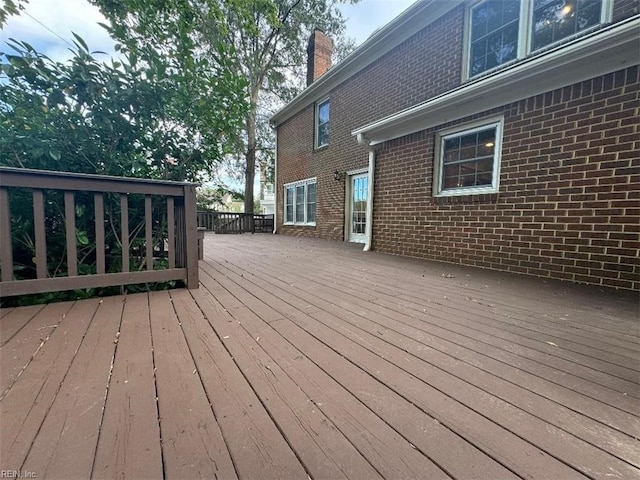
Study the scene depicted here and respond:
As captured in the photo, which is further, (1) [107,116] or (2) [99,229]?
(1) [107,116]

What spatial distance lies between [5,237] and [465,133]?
4.79m

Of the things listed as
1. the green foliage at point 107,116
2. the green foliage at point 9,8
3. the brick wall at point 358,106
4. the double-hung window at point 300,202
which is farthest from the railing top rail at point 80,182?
the double-hung window at point 300,202

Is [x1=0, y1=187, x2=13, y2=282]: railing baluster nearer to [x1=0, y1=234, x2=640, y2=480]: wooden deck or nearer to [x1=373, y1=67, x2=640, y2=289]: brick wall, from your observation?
[x1=0, y1=234, x2=640, y2=480]: wooden deck

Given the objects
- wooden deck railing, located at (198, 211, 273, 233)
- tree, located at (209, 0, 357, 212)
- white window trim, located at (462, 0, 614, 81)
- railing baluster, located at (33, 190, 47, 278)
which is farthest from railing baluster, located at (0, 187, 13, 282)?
wooden deck railing, located at (198, 211, 273, 233)

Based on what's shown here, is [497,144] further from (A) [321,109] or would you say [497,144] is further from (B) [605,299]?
(A) [321,109]

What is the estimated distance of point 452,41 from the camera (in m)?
4.86

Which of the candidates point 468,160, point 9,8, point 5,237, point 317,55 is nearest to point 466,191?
point 468,160

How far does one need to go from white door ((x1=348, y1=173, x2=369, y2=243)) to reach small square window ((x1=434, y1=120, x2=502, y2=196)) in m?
2.64

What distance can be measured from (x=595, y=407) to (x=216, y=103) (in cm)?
331

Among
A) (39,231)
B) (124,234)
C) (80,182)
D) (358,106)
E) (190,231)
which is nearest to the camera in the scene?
(39,231)

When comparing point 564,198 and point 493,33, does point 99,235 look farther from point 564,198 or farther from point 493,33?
point 493,33

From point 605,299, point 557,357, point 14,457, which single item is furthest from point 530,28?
point 14,457

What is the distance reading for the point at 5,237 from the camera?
188 centimetres

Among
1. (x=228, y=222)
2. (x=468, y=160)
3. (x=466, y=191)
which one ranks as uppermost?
(x=468, y=160)
